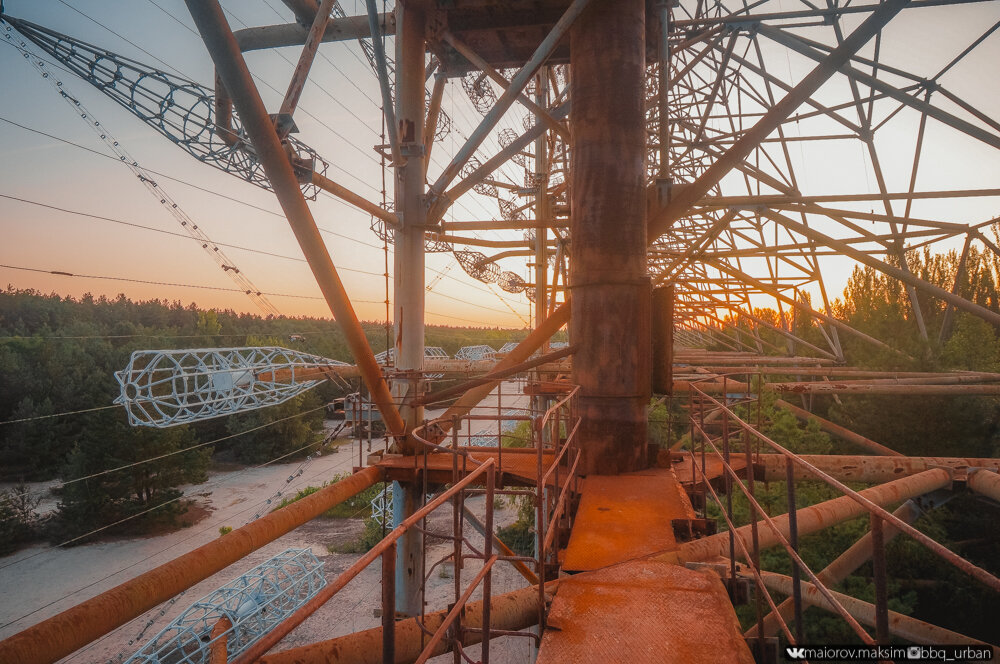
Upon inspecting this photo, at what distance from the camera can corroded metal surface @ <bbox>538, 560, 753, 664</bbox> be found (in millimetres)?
2287

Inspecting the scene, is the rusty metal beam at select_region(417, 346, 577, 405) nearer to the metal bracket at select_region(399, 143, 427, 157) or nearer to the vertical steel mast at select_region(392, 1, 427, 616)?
the vertical steel mast at select_region(392, 1, 427, 616)

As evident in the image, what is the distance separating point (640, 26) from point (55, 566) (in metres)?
34.1

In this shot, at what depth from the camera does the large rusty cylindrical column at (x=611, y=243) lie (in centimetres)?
499

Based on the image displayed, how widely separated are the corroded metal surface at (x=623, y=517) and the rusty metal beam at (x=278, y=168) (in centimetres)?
275

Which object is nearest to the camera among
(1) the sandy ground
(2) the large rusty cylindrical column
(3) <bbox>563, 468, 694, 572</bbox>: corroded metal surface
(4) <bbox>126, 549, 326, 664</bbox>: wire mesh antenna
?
(3) <bbox>563, 468, 694, 572</bbox>: corroded metal surface

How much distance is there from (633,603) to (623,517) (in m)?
Result: 1.27

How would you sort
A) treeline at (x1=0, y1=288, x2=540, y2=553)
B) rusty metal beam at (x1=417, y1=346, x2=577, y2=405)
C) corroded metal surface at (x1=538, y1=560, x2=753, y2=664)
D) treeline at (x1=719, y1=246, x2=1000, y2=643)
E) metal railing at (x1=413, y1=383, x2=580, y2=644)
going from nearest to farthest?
corroded metal surface at (x1=538, y1=560, x2=753, y2=664) → metal railing at (x1=413, y1=383, x2=580, y2=644) → rusty metal beam at (x1=417, y1=346, x2=577, y2=405) → treeline at (x1=719, y1=246, x2=1000, y2=643) → treeline at (x1=0, y1=288, x2=540, y2=553)

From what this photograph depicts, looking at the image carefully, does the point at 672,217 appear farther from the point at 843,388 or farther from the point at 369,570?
the point at 369,570

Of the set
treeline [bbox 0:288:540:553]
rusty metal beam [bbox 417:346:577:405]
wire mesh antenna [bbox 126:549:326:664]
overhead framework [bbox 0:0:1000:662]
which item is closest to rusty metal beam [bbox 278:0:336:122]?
overhead framework [bbox 0:0:1000:662]

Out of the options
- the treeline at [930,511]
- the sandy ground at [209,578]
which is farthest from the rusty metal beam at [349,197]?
the sandy ground at [209,578]

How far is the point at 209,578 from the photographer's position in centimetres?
2483

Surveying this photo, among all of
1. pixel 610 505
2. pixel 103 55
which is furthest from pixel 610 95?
pixel 103 55

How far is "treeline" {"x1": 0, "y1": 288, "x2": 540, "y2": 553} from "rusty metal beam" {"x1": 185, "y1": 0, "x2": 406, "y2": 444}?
39.3ft

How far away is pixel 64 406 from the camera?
3638 cm
